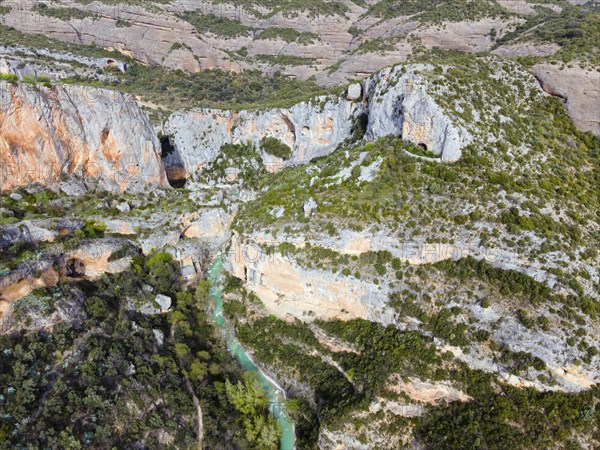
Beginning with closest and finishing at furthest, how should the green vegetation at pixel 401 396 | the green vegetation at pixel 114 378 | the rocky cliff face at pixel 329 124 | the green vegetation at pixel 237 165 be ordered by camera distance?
1. the green vegetation at pixel 401 396
2. the green vegetation at pixel 114 378
3. the rocky cliff face at pixel 329 124
4. the green vegetation at pixel 237 165

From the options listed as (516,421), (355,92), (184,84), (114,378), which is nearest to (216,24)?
(184,84)

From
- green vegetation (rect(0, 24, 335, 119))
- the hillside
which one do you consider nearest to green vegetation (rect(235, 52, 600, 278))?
the hillside

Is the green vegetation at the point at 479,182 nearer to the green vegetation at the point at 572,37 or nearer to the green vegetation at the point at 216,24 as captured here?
the green vegetation at the point at 572,37

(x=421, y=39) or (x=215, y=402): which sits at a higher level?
(x=421, y=39)

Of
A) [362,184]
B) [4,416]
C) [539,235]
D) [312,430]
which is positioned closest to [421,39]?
[362,184]

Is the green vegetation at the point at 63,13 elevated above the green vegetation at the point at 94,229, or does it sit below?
above

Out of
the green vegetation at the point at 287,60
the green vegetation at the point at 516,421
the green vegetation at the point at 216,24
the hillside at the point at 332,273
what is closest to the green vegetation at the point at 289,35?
the green vegetation at the point at 287,60

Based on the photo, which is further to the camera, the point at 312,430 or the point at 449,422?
the point at 312,430

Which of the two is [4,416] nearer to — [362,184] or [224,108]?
[362,184]
